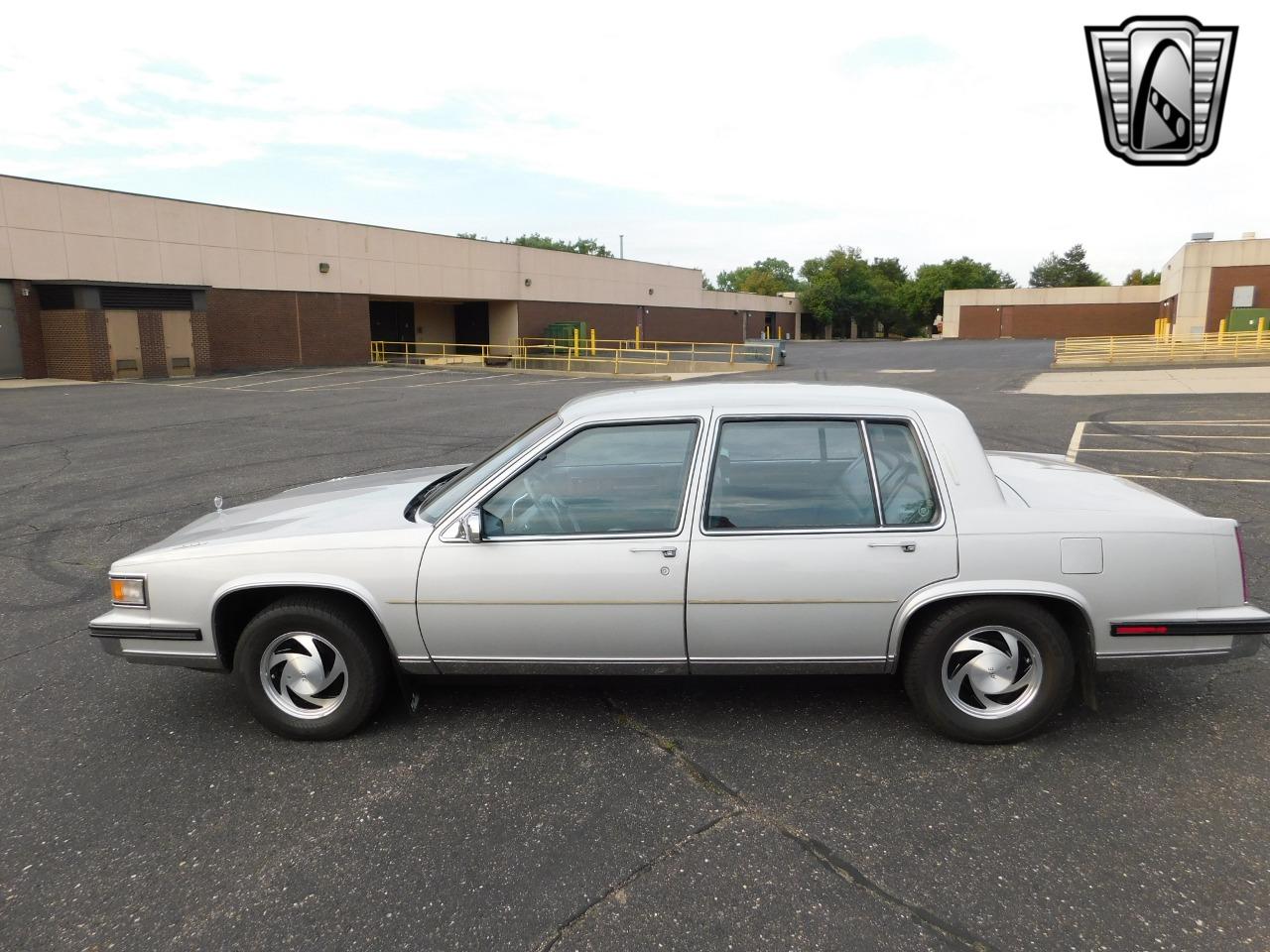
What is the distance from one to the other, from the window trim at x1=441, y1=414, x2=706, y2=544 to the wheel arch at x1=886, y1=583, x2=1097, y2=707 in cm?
99

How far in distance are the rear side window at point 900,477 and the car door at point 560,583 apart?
2.59 feet

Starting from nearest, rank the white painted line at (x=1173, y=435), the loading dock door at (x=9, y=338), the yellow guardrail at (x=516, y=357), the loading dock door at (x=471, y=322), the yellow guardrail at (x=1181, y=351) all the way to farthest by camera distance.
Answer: the white painted line at (x=1173, y=435) < the loading dock door at (x=9, y=338) < the yellow guardrail at (x=1181, y=351) < the yellow guardrail at (x=516, y=357) < the loading dock door at (x=471, y=322)

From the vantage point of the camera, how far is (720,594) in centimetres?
348

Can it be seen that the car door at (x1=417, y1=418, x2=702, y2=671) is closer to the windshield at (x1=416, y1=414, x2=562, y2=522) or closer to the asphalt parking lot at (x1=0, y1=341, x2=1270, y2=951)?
the windshield at (x1=416, y1=414, x2=562, y2=522)

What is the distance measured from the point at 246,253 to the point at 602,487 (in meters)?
33.7

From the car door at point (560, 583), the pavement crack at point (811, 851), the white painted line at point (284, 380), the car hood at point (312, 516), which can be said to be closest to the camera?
the pavement crack at point (811, 851)

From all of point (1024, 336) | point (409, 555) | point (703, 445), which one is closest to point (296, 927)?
point (409, 555)

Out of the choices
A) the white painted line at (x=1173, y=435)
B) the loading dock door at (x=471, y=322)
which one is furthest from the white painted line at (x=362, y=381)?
the white painted line at (x=1173, y=435)

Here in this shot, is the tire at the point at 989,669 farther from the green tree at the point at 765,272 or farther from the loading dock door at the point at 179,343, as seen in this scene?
the green tree at the point at 765,272

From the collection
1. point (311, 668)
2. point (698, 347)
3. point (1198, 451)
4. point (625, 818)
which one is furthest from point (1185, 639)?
point (698, 347)

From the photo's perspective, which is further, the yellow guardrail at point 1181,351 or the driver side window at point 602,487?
the yellow guardrail at point 1181,351

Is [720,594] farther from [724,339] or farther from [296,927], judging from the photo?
[724,339]

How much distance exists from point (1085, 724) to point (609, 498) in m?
2.34

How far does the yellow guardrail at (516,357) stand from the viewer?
3529cm
